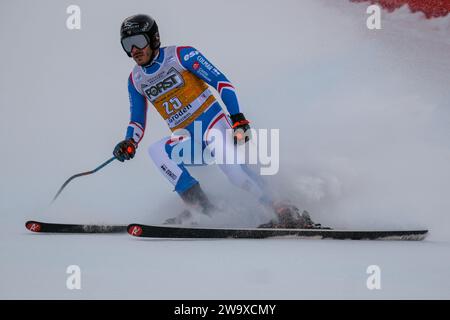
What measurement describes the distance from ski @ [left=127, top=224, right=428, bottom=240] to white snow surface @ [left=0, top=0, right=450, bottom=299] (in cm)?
9

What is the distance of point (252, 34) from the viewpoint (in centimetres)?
603

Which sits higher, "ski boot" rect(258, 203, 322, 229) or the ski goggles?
the ski goggles

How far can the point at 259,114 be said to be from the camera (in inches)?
223

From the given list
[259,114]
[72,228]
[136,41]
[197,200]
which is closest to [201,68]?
[136,41]

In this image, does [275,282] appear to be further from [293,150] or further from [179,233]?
[293,150]

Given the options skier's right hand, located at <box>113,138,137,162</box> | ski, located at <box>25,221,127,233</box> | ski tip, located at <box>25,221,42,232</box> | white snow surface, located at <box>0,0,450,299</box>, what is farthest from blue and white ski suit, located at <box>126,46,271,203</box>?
ski tip, located at <box>25,221,42,232</box>

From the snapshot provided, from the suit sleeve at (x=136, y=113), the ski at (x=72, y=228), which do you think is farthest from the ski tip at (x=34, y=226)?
the suit sleeve at (x=136, y=113)

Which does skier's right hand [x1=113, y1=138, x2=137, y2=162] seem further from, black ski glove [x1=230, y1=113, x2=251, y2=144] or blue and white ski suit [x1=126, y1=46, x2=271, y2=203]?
black ski glove [x1=230, y1=113, x2=251, y2=144]

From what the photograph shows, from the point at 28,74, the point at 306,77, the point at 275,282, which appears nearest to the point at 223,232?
the point at 275,282

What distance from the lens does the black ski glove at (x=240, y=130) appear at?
3.91 metres

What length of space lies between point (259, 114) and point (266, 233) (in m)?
1.92

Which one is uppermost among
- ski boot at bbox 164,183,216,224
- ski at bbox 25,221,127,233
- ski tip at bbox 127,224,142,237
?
ski boot at bbox 164,183,216,224

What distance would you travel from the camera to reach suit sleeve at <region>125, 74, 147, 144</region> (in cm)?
434

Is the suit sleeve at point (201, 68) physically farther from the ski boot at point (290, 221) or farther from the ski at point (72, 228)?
the ski at point (72, 228)
